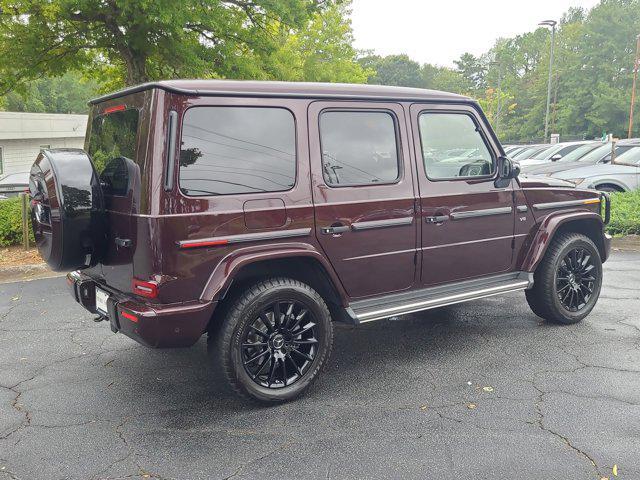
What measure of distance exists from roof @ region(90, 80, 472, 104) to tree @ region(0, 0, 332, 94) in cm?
569

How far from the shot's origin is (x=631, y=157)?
11.6 meters

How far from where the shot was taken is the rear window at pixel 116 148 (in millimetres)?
3393

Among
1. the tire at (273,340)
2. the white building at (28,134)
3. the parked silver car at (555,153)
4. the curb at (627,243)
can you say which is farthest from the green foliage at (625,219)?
the white building at (28,134)

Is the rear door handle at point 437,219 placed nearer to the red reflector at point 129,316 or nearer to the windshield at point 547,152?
the red reflector at point 129,316

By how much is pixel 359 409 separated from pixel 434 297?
3.59ft

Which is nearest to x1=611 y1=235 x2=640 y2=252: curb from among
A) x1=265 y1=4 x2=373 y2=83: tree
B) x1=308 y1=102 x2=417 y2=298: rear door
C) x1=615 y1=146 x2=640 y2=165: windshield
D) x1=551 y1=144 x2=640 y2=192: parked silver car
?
x1=551 y1=144 x2=640 y2=192: parked silver car

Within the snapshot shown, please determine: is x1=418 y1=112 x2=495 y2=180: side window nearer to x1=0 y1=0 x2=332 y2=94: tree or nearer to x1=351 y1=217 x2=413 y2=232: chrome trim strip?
x1=351 y1=217 x2=413 y2=232: chrome trim strip

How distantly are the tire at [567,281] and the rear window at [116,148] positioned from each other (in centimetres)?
344

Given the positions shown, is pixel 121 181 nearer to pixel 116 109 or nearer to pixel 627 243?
pixel 116 109

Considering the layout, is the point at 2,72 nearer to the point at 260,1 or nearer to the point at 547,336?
the point at 260,1

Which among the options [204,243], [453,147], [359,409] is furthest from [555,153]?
[204,243]

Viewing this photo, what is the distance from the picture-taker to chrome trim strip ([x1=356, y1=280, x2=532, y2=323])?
3861 millimetres

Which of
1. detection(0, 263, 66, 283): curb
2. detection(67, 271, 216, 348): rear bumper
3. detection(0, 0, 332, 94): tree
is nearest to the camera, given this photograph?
detection(67, 271, 216, 348): rear bumper

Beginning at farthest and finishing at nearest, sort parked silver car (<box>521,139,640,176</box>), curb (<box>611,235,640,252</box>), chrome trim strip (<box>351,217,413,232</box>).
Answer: parked silver car (<box>521,139,640,176</box>) → curb (<box>611,235,640,252</box>) → chrome trim strip (<box>351,217,413,232</box>)
